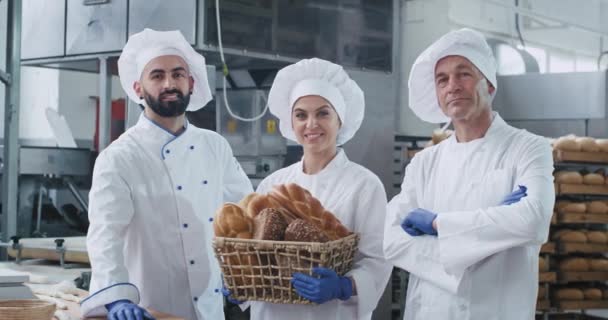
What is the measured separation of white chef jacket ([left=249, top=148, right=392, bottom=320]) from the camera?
8.18 ft

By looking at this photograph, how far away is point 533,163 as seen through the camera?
7.56 feet

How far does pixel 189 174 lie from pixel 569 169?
157 inches

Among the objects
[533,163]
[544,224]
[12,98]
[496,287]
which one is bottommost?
[496,287]

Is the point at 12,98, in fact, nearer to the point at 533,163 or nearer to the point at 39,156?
the point at 39,156

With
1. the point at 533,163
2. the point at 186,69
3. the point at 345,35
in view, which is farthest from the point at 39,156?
the point at 533,163

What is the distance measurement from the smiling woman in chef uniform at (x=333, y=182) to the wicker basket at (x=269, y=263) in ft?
0.55

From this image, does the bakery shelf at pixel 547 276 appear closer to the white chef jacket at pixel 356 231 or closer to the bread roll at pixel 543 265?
the bread roll at pixel 543 265

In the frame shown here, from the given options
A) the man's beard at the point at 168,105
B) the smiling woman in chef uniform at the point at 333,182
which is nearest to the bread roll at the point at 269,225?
the smiling woman in chef uniform at the point at 333,182

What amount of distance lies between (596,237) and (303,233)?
423cm

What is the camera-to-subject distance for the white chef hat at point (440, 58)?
2443mm

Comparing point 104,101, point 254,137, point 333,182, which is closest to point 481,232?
point 333,182

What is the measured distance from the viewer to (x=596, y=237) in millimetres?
5879

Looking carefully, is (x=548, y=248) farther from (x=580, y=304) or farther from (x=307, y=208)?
(x=307, y=208)

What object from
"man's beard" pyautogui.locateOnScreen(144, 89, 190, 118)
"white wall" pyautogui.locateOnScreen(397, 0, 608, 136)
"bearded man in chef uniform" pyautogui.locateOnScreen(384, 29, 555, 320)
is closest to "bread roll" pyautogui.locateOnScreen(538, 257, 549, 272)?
"white wall" pyautogui.locateOnScreen(397, 0, 608, 136)
